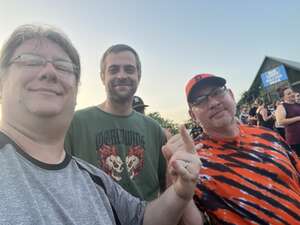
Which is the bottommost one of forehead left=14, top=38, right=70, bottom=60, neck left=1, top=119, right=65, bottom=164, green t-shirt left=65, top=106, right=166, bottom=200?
green t-shirt left=65, top=106, right=166, bottom=200

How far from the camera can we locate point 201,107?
2.61m

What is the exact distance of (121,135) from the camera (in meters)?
2.66

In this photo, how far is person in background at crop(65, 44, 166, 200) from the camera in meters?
2.55

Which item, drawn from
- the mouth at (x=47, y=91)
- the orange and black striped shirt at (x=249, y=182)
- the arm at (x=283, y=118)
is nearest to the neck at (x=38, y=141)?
the mouth at (x=47, y=91)

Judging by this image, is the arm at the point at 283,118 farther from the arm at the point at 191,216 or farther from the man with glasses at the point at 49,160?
the man with glasses at the point at 49,160

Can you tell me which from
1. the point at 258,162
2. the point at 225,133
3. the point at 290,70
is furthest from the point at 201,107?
the point at 290,70

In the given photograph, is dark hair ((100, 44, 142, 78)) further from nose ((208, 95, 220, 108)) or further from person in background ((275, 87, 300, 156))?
person in background ((275, 87, 300, 156))

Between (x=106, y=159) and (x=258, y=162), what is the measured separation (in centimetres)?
115

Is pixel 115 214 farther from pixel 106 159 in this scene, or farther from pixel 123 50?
pixel 123 50

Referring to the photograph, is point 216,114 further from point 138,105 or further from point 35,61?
point 138,105

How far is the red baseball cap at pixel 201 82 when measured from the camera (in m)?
2.65

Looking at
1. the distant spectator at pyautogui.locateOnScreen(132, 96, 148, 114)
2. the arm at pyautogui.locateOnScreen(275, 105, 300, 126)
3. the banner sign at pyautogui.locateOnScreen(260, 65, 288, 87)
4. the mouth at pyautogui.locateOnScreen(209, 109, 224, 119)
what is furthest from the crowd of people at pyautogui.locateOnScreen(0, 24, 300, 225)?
the banner sign at pyautogui.locateOnScreen(260, 65, 288, 87)

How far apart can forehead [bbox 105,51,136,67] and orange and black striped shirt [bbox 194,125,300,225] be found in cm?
98

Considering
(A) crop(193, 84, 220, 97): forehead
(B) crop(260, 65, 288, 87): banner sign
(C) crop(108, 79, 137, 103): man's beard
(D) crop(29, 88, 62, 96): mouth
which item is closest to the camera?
(D) crop(29, 88, 62, 96): mouth
